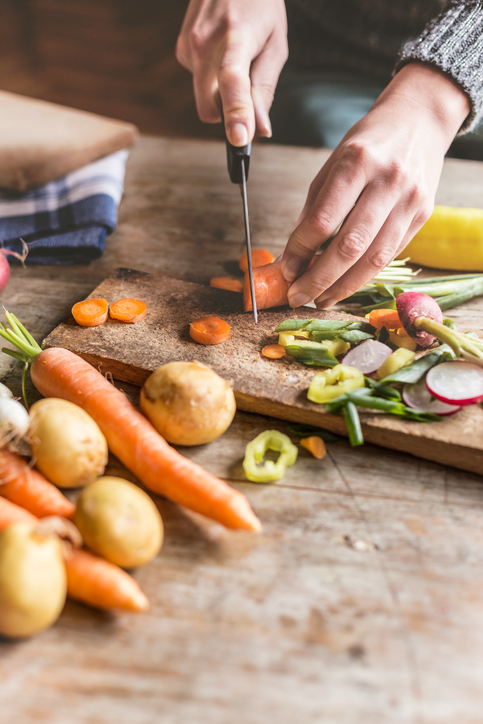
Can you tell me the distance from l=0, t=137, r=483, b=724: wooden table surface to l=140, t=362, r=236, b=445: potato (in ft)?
0.27

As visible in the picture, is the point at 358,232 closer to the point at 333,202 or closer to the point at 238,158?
the point at 333,202

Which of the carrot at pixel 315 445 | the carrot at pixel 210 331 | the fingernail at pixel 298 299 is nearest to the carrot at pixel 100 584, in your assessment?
the carrot at pixel 315 445

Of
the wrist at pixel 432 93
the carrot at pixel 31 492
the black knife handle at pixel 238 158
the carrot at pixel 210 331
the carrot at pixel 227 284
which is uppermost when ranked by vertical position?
the wrist at pixel 432 93

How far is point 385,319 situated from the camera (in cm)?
157

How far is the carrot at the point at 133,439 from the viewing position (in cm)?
107

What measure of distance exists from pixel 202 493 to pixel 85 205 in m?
1.53

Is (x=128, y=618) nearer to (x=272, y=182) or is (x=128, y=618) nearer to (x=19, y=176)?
(x=19, y=176)

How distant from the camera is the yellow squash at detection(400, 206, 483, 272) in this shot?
6.18 feet

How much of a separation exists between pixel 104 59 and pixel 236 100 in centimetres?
487

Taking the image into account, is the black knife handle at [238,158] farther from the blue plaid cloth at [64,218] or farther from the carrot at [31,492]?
the carrot at [31,492]

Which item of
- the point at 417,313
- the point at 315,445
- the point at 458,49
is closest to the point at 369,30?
the point at 458,49

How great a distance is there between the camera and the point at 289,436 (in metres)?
1.33

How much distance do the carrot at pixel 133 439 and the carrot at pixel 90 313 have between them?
160 mm

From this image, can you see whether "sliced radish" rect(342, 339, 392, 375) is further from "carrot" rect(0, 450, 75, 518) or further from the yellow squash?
"carrot" rect(0, 450, 75, 518)
